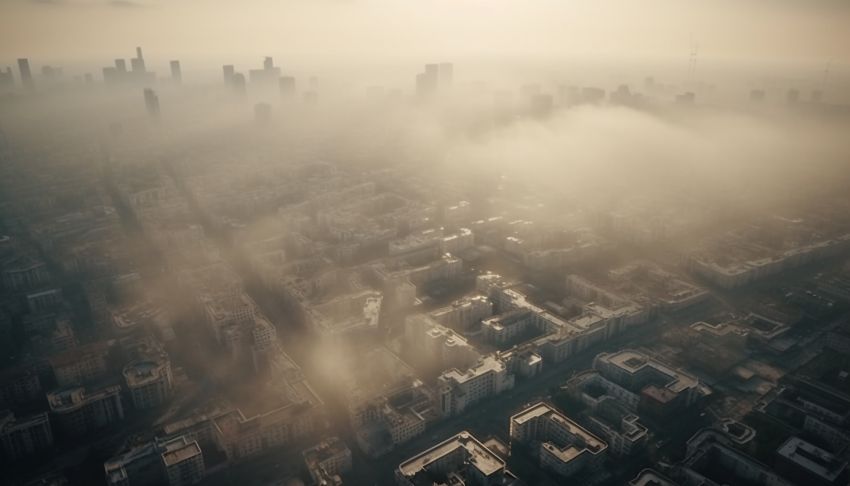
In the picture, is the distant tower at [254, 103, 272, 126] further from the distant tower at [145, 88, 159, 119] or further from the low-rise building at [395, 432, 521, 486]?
the low-rise building at [395, 432, 521, 486]

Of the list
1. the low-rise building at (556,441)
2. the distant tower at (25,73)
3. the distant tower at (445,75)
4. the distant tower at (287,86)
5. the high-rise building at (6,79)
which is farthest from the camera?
the distant tower at (445,75)

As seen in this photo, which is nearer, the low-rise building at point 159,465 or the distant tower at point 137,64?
the low-rise building at point 159,465

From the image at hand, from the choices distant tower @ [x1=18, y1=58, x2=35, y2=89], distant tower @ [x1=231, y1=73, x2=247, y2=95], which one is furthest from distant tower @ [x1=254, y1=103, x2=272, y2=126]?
distant tower @ [x1=18, y1=58, x2=35, y2=89]

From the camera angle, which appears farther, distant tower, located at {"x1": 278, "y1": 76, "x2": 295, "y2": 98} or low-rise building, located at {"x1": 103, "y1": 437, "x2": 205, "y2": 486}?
distant tower, located at {"x1": 278, "y1": 76, "x2": 295, "y2": 98}

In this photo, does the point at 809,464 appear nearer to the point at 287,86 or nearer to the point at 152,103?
the point at 152,103

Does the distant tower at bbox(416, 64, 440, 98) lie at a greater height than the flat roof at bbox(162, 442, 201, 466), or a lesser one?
greater

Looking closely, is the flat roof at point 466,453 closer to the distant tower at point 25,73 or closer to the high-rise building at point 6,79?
the distant tower at point 25,73

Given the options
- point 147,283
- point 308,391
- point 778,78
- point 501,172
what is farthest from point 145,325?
point 778,78

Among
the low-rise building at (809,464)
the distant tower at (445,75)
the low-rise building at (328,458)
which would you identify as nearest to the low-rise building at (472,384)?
the low-rise building at (328,458)

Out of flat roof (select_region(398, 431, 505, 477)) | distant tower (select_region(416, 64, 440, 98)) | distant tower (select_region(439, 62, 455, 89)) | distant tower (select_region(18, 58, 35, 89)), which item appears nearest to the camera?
flat roof (select_region(398, 431, 505, 477))

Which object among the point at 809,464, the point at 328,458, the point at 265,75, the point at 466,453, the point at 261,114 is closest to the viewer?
the point at 809,464

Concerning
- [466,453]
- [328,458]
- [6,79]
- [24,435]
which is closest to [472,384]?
[466,453]
